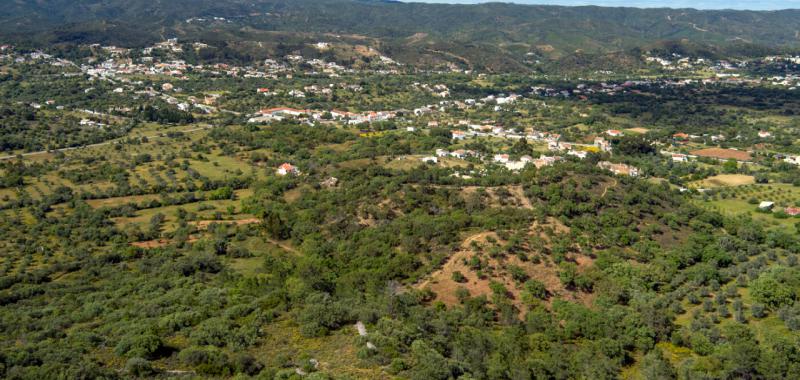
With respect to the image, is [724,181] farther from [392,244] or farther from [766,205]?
[392,244]

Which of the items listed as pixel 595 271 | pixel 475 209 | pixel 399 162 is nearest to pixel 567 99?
pixel 399 162

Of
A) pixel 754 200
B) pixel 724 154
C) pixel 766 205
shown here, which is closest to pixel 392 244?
pixel 766 205

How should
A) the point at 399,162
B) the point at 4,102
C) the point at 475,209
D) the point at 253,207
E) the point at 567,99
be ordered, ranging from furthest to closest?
the point at 567,99
the point at 4,102
the point at 399,162
the point at 253,207
the point at 475,209

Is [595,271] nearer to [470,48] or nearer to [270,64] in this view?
[270,64]

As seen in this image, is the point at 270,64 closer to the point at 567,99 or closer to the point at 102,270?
the point at 567,99

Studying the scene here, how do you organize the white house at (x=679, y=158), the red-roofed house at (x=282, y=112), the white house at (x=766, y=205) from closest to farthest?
the white house at (x=766, y=205)
the white house at (x=679, y=158)
the red-roofed house at (x=282, y=112)

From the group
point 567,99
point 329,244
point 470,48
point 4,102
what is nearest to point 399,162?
point 329,244

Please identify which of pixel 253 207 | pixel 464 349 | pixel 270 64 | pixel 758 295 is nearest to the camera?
pixel 464 349

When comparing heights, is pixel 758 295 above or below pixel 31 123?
above

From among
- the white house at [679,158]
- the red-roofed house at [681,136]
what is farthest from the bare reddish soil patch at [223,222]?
the red-roofed house at [681,136]

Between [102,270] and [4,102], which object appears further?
[4,102]

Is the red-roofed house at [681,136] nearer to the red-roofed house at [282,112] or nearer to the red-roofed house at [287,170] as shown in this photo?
the red-roofed house at [287,170]
